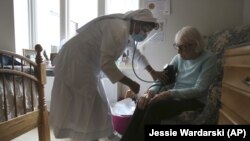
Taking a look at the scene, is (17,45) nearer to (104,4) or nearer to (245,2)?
(104,4)

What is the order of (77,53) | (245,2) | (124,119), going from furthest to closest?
1. (245,2)
2. (124,119)
3. (77,53)

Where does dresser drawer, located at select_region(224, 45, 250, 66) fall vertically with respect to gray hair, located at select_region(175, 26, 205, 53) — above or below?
below

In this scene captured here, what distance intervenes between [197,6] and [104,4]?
1.08 meters

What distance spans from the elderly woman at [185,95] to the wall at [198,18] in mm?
915

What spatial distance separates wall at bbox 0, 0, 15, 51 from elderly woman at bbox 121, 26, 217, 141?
201cm

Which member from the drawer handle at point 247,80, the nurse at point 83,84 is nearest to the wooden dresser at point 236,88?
the drawer handle at point 247,80

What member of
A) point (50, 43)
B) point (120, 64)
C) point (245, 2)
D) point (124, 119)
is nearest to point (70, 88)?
point (124, 119)

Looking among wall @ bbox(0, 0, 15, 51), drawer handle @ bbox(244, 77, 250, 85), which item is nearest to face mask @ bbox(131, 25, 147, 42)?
drawer handle @ bbox(244, 77, 250, 85)

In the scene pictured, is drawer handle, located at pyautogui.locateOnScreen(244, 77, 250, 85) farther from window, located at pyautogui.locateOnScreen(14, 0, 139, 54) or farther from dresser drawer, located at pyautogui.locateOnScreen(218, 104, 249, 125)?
window, located at pyautogui.locateOnScreen(14, 0, 139, 54)

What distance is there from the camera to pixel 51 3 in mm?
3023

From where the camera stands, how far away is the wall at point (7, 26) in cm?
274

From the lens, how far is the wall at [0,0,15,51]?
108 inches

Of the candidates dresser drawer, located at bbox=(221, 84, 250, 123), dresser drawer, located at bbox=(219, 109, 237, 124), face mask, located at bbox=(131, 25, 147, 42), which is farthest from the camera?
face mask, located at bbox=(131, 25, 147, 42)

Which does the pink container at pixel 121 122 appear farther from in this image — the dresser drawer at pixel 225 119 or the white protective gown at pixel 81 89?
the dresser drawer at pixel 225 119
